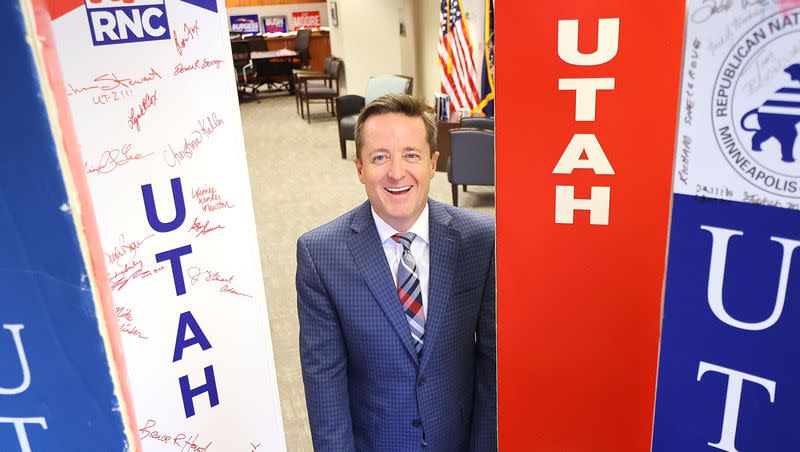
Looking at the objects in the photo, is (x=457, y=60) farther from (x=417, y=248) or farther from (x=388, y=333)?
(x=388, y=333)

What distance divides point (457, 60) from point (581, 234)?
654 centimetres

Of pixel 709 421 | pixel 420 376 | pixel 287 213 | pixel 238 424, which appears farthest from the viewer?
pixel 287 213

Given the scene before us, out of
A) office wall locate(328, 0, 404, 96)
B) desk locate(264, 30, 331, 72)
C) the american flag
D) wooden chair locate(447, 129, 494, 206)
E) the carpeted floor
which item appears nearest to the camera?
the carpeted floor

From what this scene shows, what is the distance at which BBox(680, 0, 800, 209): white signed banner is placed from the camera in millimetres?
842

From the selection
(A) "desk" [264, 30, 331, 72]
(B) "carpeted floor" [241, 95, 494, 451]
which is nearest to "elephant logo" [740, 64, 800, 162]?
(B) "carpeted floor" [241, 95, 494, 451]

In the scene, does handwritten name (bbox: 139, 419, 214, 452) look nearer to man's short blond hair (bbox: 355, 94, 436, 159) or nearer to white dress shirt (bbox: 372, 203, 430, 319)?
white dress shirt (bbox: 372, 203, 430, 319)

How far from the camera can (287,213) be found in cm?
654

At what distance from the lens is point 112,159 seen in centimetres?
170

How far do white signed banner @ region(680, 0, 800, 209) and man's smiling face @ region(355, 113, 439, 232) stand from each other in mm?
734

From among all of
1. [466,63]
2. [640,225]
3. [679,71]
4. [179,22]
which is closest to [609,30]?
[679,71]

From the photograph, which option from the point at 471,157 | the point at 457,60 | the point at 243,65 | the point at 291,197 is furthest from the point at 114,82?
the point at 243,65

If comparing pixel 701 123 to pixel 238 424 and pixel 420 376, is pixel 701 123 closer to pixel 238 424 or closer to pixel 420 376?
pixel 420 376

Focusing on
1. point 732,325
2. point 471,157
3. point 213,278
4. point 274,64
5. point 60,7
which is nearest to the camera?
point 732,325

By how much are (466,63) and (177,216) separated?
19.2 ft
